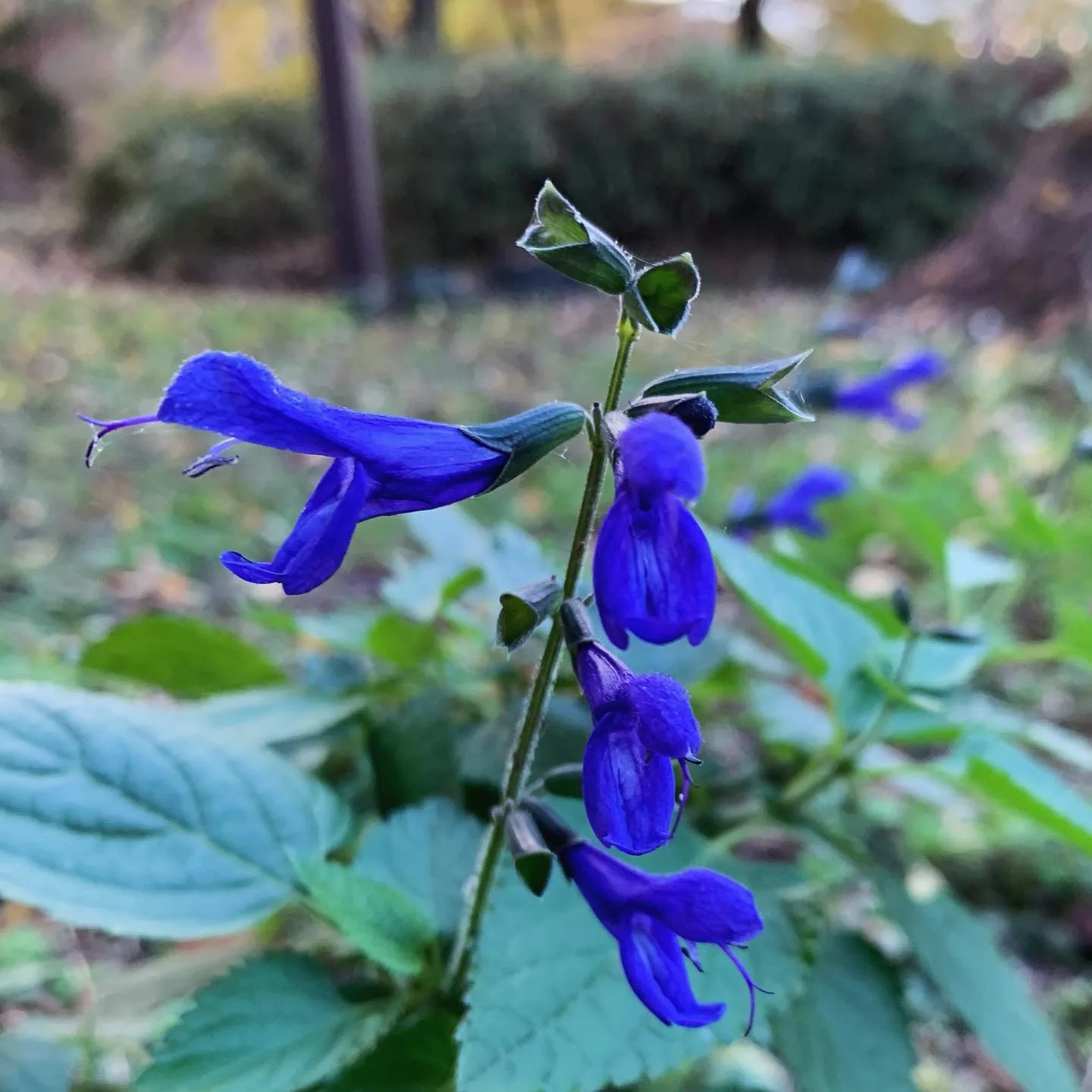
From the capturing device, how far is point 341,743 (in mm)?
1133

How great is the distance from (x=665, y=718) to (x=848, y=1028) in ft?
1.89

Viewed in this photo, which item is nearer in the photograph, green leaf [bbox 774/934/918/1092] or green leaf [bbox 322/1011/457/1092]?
green leaf [bbox 322/1011/457/1092]

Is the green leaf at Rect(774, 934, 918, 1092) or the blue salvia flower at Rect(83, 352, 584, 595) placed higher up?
the blue salvia flower at Rect(83, 352, 584, 595)

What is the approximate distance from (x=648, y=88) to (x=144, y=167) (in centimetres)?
422

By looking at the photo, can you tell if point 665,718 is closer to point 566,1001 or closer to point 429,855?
point 566,1001

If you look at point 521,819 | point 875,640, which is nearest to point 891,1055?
point 875,640

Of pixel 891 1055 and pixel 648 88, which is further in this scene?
pixel 648 88

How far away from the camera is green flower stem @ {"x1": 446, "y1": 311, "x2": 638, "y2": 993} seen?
0.55 metres

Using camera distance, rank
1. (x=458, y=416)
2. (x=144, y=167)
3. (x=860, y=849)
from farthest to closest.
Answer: (x=144, y=167) < (x=458, y=416) < (x=860, y=849)

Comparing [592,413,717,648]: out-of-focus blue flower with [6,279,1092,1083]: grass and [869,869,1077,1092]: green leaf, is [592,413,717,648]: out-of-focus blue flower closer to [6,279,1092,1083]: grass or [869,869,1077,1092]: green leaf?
[6,279,1092,1083]: grass

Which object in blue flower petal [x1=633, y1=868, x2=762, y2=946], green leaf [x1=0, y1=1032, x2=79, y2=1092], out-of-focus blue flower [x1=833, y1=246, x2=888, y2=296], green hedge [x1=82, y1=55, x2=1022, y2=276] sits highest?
blue flower petal [x1=633, y1=868, x2=762, y2=946]

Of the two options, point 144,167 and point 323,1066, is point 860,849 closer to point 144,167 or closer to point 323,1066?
point 323,1066

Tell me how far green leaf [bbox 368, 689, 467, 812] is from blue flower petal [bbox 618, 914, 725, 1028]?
382mm

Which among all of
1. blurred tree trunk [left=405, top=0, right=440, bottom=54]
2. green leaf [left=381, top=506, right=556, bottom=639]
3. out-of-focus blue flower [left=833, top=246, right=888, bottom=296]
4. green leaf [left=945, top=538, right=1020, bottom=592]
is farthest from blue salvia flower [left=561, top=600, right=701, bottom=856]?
blurred tree trunk [left=405, top=0, right=440, bottom=54]
